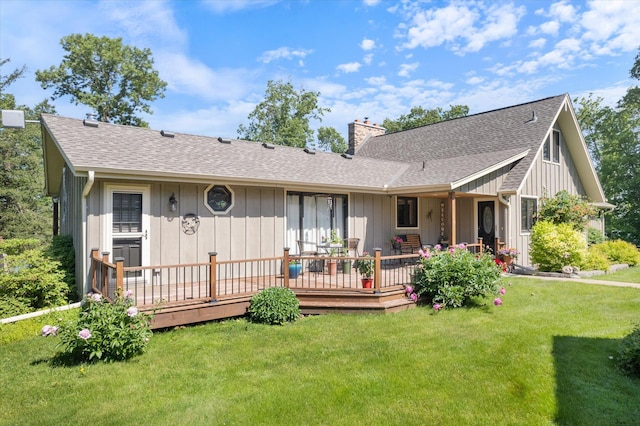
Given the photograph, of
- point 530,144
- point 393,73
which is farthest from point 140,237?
point 393,73

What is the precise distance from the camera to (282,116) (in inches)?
1357

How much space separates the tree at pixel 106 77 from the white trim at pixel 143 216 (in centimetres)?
2415

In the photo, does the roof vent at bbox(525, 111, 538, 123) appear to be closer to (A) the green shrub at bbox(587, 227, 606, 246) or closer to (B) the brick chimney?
(A) the green shrub at bbox(587, 227, 606, 246)

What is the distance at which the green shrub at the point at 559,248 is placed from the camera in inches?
411

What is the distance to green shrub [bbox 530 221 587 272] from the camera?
10445 millimetres

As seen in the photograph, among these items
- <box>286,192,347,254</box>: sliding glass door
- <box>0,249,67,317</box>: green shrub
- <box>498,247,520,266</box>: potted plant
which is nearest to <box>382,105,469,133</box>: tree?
<box>498,247,520,266</box>: potted plant

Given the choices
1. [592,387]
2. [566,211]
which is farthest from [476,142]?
[592,387]

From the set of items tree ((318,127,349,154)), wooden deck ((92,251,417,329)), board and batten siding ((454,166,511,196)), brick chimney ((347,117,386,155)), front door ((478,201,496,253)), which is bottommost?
wooden deck ((92,251,417,329))

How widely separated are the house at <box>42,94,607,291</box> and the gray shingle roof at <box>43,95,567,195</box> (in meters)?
0.04

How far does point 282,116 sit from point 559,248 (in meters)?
27.9

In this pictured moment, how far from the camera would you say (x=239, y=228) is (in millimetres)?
8758

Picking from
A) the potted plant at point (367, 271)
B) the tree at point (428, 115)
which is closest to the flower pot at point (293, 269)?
the potted plant at point (367, 271)

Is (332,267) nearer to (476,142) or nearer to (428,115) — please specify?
(476,142)

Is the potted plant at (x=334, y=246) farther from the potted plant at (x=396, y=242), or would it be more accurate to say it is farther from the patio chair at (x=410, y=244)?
the patio chair at (x=410, y=244)
